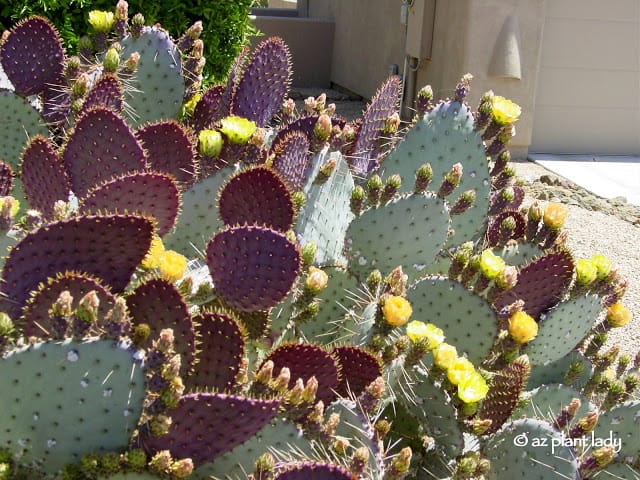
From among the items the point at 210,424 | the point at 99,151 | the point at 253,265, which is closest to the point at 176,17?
the point at 99,151

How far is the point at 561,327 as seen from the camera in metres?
2.27

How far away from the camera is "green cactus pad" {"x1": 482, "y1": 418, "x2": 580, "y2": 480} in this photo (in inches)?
68.5

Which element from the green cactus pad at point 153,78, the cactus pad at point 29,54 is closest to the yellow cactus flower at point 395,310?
the green cactus pad at point 153,78

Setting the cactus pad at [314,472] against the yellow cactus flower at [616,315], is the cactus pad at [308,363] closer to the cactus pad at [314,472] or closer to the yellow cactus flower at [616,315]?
the cactus pad at [314,472]

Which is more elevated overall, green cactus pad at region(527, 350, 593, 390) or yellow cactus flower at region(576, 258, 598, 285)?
yellow cactus flower at region(576, 258, 598, 285)

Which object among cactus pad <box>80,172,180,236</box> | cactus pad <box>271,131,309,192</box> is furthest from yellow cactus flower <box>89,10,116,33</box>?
cactus pad <box>80,172,180,236</box>

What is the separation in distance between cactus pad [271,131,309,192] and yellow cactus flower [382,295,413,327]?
54 centimetres

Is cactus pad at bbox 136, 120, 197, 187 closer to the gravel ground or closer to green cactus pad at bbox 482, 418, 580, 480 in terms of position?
green cactus pad at bbox 482, 418, 580, 480

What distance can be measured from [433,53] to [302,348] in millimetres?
6895

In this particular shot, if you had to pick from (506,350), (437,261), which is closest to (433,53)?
(437,261)

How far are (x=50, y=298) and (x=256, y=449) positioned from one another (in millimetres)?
477

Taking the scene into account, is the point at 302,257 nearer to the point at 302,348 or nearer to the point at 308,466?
the point at 302,348

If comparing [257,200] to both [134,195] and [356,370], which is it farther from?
[356,370]

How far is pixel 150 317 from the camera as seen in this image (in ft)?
5.02
